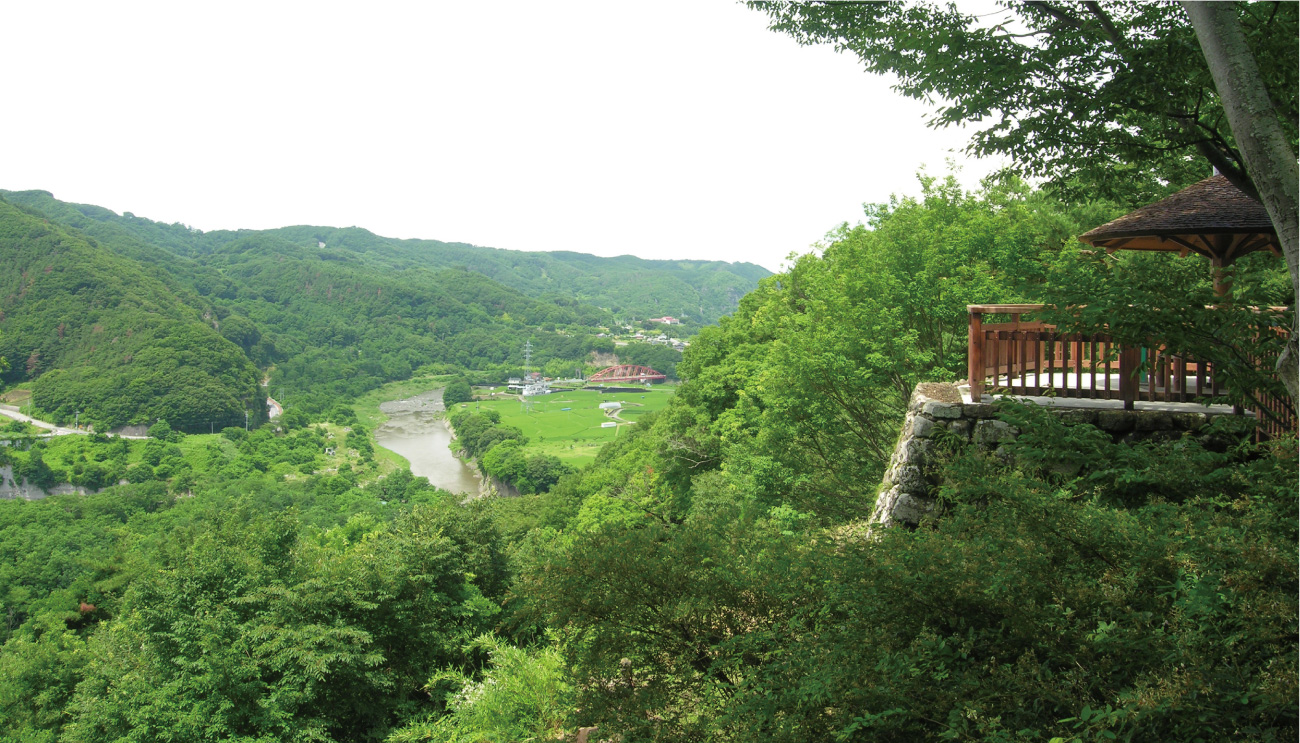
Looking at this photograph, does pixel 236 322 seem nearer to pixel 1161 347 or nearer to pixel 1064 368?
pixel 1064 368

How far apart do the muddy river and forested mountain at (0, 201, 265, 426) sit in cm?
1545

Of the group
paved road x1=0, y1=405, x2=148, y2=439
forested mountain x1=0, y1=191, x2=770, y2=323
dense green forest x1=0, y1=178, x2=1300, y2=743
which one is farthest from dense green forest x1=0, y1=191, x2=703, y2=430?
dense green forest x1=0, y1=178, x2=1300, y2=743

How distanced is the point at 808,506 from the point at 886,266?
4186 millimetres

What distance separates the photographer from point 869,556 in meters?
4.84

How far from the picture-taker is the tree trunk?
361 centimetres

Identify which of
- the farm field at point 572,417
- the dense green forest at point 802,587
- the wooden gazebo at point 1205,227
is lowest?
the farm field at point 572,417

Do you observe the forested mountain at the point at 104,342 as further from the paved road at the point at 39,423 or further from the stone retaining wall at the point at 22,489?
the stone retaining wall at the point at 22,489

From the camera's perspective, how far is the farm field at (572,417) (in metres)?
62.1

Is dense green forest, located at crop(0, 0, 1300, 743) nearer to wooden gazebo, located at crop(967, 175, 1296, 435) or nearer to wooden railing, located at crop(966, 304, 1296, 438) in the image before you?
wooden gazebo, located at crop(967, 175, 1296, 435)

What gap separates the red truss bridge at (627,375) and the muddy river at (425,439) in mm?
23662

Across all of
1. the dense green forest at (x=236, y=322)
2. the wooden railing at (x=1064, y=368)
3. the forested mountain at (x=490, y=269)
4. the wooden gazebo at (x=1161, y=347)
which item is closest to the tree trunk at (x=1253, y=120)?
the wooden gazebo at (x=1161, y=347)

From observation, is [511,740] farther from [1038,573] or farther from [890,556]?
[1038,573]

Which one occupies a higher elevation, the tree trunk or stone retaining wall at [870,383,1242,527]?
the tree trunk

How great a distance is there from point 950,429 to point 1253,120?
134 inches
